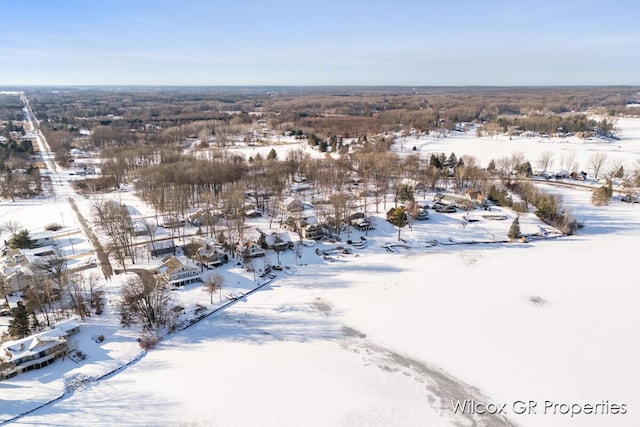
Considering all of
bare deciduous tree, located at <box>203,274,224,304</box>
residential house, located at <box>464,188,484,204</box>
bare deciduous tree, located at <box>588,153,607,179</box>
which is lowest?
bare deciduous tree, located at <box>203,274,224,304</box>

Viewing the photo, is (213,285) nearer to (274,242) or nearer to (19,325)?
(274,242)

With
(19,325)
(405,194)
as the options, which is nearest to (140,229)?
(19,325)

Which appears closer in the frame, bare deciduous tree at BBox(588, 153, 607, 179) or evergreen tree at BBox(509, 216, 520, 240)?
evergreen tree at BBox(509, 216, 520, 240)

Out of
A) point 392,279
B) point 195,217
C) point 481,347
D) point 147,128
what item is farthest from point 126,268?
point 147,128

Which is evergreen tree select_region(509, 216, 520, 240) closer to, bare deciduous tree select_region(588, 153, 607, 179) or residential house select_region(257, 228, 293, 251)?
residential house select_region(257, 228, 293, 251)

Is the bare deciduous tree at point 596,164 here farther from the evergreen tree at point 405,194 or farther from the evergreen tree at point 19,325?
the evergreen tree at point 19,325

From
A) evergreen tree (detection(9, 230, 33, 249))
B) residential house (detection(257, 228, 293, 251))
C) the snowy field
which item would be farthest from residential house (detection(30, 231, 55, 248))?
residential house (detection(257, 228, 293, 251))
